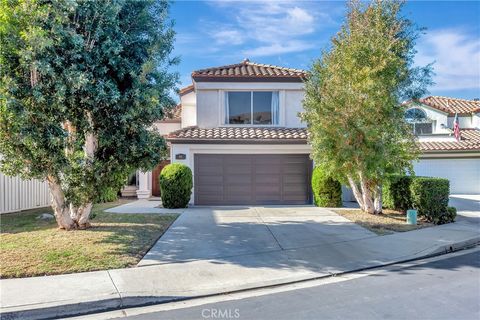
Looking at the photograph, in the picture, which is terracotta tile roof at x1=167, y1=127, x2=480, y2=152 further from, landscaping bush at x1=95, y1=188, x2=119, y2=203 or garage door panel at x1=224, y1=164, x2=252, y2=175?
landscaping bush at x1=95, y1=188, x2=119, y2=203

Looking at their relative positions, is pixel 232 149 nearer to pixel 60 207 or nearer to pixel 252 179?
pixel 252 179

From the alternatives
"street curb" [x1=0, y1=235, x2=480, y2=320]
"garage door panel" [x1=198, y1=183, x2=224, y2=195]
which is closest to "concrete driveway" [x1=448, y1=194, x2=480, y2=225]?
"garage door panel" [x1=198, y1=183, x2=224, y2=195]

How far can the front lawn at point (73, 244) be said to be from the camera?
629 centimetres

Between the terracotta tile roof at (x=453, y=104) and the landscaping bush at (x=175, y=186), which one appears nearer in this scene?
the landscaping bush at (x=175, y=186)

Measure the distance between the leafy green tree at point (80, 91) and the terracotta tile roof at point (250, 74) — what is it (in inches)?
278

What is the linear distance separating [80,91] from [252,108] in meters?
10.1

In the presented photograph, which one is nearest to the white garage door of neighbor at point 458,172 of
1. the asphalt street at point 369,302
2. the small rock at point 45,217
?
the asphalt street at point 369,302

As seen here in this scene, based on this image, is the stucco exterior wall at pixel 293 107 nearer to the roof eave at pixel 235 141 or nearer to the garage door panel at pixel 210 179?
the roof eave at pixel 235 141

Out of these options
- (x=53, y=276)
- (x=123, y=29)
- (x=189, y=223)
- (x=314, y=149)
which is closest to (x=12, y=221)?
(x=189, y=223)

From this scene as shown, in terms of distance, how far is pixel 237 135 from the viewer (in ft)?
50.3

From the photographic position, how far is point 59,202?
8680 mm

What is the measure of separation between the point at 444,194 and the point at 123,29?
35.0 ft

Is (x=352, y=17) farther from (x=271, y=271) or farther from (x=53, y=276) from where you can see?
(x=53, y=276)

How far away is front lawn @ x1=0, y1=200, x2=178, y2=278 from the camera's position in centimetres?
629
